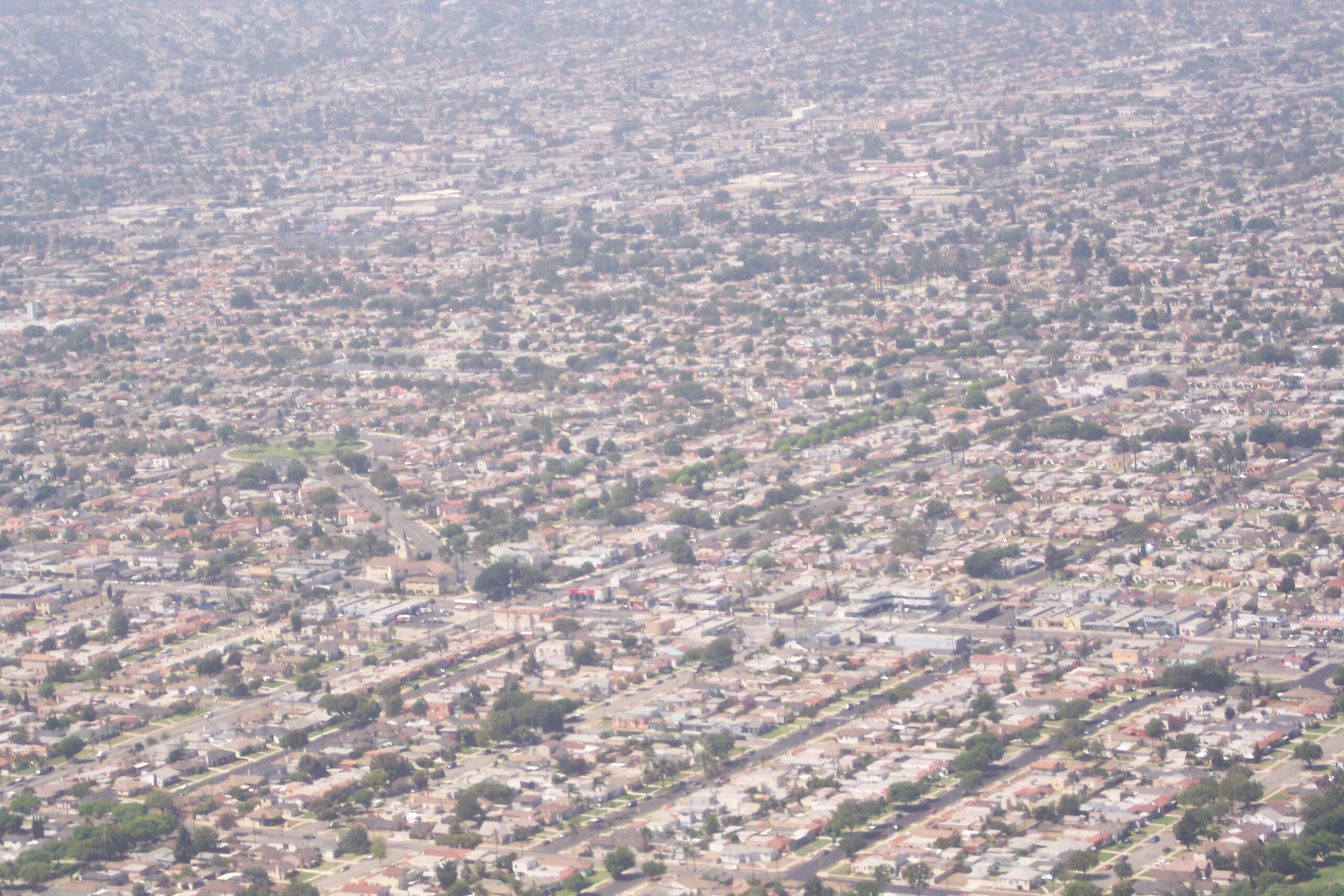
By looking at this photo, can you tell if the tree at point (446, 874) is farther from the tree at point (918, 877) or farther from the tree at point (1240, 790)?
the tree at point (1240, 790)

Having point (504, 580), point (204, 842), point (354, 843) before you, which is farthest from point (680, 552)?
point (204, 842)

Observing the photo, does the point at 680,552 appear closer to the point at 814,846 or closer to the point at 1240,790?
the point at 814,846

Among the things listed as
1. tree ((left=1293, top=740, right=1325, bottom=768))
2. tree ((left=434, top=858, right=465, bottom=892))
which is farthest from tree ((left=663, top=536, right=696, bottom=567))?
tree ((left=434, top=858, right=465, bottom=892))

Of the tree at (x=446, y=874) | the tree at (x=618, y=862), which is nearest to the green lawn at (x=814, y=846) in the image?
the tree at (x=618, y=862)

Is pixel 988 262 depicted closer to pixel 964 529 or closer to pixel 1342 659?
pixel 964 529

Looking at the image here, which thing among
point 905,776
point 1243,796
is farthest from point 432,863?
point 1243,796
